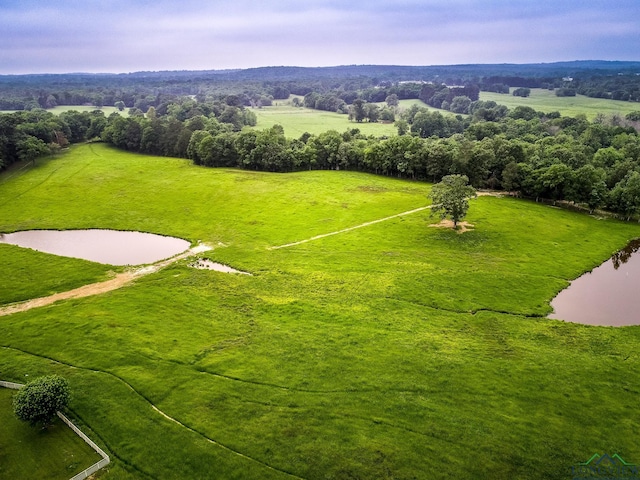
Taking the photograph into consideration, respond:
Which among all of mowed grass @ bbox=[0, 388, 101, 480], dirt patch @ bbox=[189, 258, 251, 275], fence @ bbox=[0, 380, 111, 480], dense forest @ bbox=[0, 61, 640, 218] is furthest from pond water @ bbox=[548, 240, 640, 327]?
mowed grass @ bbox=[0, 388, 101, 480]

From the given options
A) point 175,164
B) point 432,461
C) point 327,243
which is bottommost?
point 432,461

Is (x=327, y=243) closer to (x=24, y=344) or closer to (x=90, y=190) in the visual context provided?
(x=24, y=344)

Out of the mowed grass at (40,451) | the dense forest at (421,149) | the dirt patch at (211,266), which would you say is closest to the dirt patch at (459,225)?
the dense forest at (421,149)

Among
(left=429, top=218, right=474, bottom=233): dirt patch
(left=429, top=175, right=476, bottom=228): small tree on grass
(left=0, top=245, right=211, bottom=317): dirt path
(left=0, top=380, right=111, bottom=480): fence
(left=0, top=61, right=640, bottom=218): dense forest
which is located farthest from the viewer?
(left=0, top=61, right=640, bottom=218): dense forest

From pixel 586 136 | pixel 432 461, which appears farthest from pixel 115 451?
pixel 586 136

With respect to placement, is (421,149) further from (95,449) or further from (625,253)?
(95,449)

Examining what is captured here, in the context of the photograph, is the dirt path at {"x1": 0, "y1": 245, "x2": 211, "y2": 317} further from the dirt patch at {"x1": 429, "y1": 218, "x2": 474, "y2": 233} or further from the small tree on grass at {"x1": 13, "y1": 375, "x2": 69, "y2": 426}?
the dirt patch at {"x1": 429, "y1": 218, "x2": 474, "y2": 233}

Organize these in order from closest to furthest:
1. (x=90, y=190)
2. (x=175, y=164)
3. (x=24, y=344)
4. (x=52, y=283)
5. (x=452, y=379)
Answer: (x=452, y=379), (x=24, y=344), (x=52, y=283), (x=90, y=190), (x=175, y=164)
